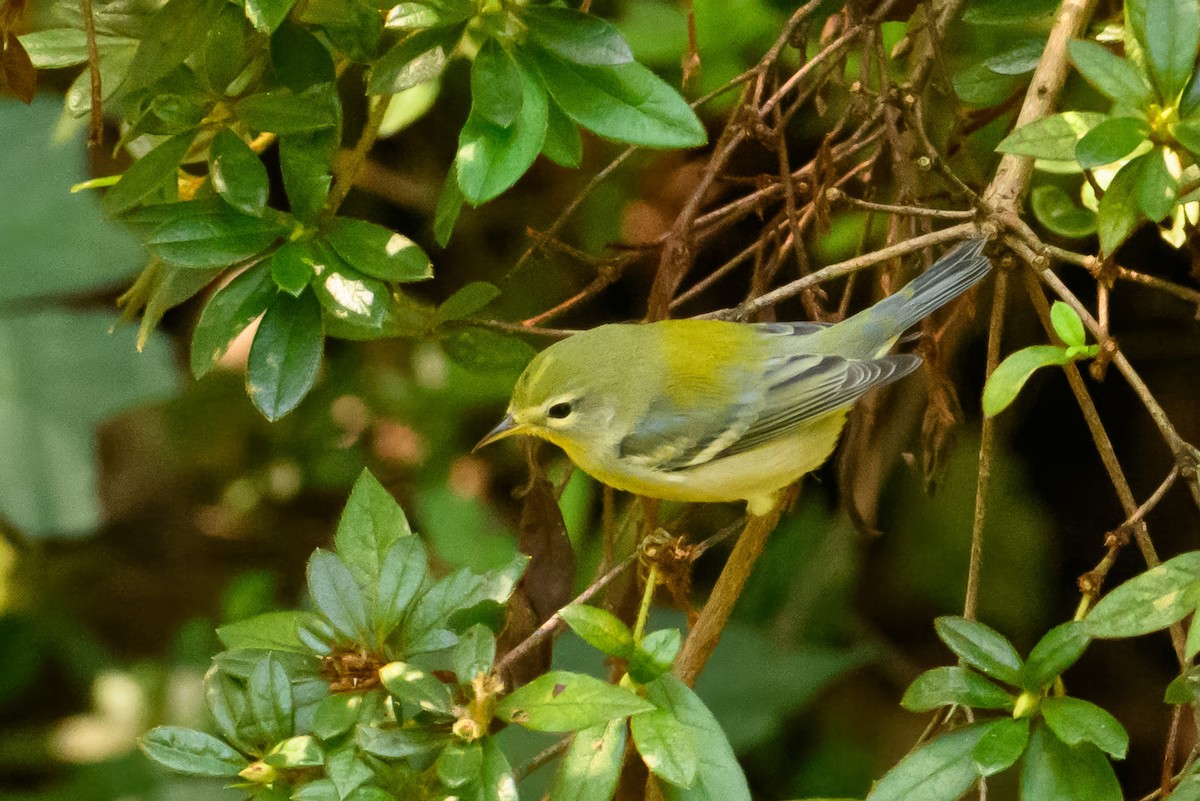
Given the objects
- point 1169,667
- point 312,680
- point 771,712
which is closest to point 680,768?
point 312,680

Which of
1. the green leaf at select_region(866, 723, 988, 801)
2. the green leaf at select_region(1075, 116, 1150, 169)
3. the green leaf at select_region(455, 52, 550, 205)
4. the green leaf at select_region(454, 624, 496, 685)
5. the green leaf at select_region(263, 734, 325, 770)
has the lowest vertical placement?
the green leaf at select_region(866, 723, 988, 801)

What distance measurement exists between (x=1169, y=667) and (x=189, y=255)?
237 cm

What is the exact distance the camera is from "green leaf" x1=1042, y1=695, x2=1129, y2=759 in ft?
4.13

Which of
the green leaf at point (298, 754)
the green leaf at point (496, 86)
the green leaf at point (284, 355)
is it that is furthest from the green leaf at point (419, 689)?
the green leaf at point (496, 86)

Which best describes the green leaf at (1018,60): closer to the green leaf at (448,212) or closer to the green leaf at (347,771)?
the green leaf at (448,212)

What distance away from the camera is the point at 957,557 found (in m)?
2.74

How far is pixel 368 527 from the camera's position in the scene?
1.56 meters

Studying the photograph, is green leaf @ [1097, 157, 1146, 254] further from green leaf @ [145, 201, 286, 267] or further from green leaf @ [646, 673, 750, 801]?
green leaf @ [145, 201, 286, 267]

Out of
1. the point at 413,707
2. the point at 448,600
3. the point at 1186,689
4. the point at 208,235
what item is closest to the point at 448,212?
the point at 208,235

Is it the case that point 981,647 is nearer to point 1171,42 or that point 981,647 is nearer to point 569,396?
point 1171,42

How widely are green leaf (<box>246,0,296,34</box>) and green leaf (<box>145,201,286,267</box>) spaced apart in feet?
0.88

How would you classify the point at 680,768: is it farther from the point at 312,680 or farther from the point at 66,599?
the point at 66,599

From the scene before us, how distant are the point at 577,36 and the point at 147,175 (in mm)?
613

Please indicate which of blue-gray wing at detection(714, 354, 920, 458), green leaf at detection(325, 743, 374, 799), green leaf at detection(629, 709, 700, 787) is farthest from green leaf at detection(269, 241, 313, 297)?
blue-gray wing at detection(714, 354, 920, 458)
